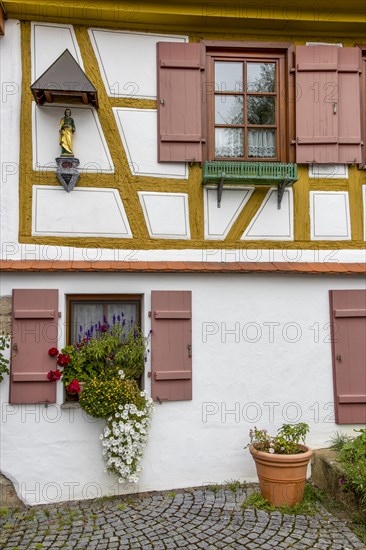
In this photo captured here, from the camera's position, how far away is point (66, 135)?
200 inches

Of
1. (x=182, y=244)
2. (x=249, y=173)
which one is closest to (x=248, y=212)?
(x=249, y=173)

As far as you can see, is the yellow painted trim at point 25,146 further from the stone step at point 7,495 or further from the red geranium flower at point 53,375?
the stone step at point 7,495

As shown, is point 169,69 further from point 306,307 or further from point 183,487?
point 183,487

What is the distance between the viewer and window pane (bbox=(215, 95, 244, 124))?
566 centimetres

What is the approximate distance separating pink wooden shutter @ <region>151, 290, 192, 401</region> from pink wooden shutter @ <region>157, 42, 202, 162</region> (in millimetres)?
1539

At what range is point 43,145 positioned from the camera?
5191 mm

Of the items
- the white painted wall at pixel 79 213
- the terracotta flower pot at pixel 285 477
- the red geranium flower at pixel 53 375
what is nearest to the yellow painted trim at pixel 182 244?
the white painted wall at pixel 79 213

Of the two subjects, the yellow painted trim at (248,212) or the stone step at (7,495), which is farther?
the yellow painted trim at (248,212)

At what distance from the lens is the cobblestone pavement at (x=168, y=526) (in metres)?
3.91

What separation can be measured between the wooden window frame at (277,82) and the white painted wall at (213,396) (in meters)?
1.46

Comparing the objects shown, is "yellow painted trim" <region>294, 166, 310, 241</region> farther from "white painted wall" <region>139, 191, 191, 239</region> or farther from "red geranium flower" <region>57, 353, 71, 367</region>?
"red geranium flower" <region>57, 353, 71, 367</region>

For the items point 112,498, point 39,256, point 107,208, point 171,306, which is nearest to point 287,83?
point 107,208

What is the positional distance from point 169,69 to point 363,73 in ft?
7.44

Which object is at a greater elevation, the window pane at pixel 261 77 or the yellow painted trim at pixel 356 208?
the window pane at pixel 261 77
